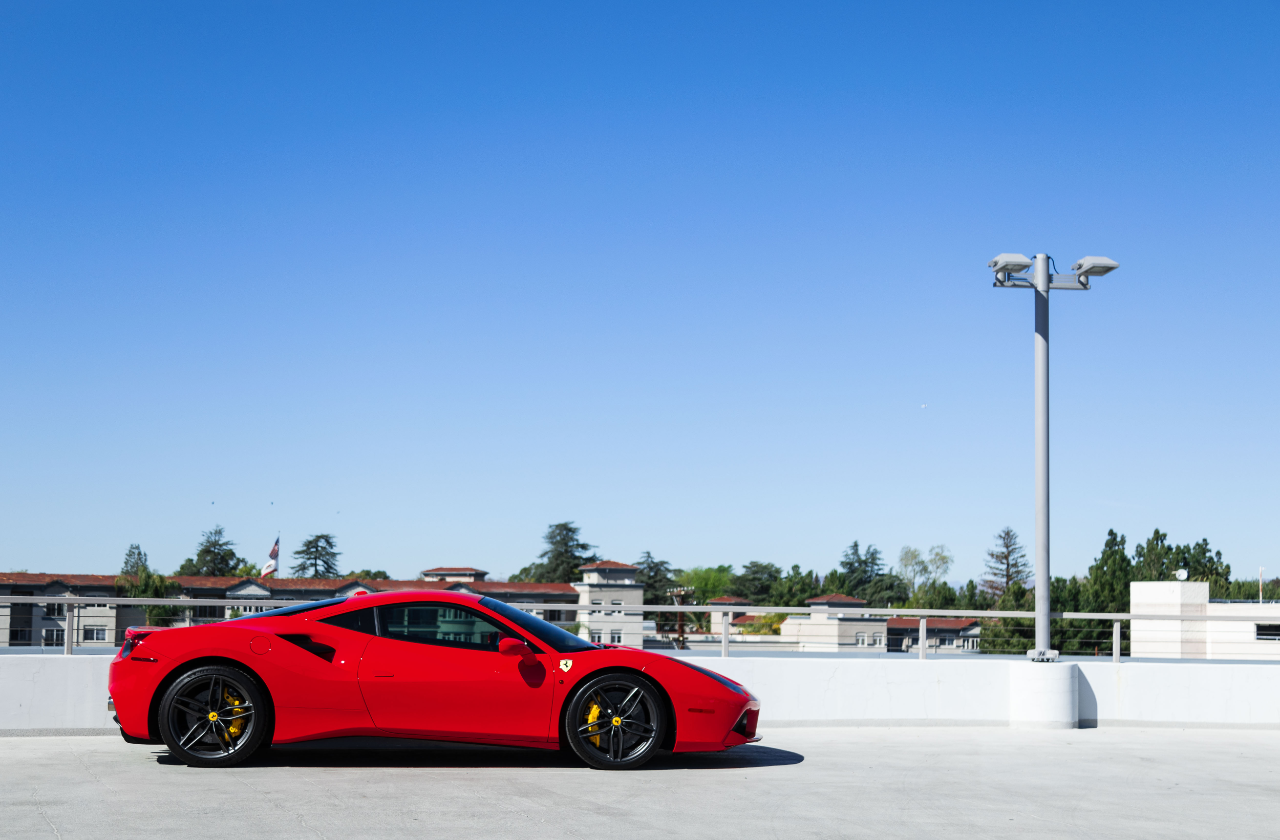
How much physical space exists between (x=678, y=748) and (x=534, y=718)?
1.07m

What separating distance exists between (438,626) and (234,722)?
152cm

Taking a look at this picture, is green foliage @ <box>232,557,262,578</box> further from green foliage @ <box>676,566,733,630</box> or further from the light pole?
the light pole

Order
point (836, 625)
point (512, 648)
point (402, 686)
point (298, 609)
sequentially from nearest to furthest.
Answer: point (402, 686)
point (512, 648)
point (298, 609)
point (836, 625)

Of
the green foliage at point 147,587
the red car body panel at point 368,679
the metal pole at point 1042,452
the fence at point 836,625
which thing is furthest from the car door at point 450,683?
the green foliage at point 147,587

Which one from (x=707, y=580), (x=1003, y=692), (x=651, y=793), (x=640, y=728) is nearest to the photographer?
(x=651, y=793)

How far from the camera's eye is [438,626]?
8.22m

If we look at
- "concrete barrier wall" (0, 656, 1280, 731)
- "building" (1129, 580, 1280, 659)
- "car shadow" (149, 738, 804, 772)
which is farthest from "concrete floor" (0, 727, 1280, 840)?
"building" (1129, 580, 1280, 659)

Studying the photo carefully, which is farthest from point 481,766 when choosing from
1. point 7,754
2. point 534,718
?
point 7,754

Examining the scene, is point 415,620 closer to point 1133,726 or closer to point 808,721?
point 808,721

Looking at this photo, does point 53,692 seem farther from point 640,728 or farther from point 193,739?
point 640,728

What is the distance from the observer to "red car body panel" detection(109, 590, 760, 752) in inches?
313

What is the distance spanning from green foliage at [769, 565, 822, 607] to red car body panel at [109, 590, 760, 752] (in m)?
125

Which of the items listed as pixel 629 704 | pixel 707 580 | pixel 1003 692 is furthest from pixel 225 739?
pixel 707 580

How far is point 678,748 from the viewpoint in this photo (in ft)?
27.2
